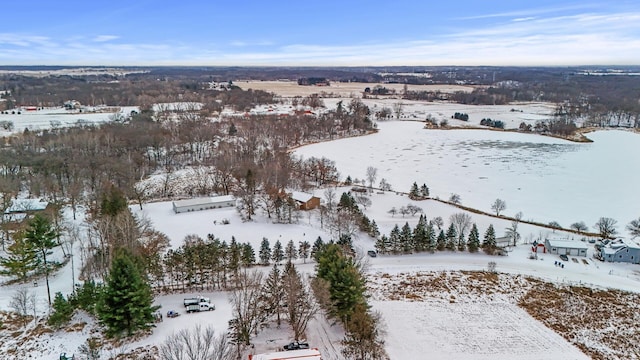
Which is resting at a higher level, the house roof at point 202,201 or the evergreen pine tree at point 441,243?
the house roof at point 202,201

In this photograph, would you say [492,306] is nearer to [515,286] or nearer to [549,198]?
[515,286]

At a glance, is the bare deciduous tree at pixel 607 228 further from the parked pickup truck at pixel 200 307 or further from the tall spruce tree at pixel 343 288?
the parked pickup truck at pixel 200 307

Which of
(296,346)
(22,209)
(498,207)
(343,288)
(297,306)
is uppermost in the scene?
(22,209)

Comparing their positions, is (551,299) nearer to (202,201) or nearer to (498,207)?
(498,207)

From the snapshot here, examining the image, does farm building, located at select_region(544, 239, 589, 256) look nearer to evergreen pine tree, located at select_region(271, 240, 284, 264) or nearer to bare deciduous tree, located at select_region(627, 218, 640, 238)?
bare deciduous tree, located at select_region(627, 218, 640, 238)

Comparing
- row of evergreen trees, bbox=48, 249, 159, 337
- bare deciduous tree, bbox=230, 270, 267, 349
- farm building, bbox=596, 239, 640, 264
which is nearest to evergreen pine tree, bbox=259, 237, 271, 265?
bare deciduous tree, bbox=230, 270, 267, 349

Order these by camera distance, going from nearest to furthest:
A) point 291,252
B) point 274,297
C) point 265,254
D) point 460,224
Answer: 1. point 274,297
2. point 265,254
3. point 291,252
4. point 460,224

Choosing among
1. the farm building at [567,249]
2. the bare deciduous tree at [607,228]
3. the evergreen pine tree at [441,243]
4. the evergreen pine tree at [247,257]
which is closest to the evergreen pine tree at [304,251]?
the evergreen pine tree at [247,257]

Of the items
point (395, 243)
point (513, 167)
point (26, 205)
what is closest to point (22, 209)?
point (26, 205)

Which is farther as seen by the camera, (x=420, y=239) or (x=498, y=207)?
(x=498, y=207)
